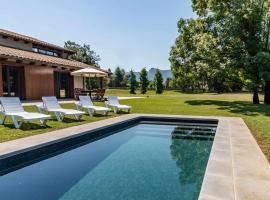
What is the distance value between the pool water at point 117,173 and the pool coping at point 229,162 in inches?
18.5

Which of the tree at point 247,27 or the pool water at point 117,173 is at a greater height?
the tree at point 247,27

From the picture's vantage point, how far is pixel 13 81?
1928cm

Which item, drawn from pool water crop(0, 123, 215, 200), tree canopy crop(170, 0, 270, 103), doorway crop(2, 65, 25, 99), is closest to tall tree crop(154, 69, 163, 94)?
tree canopy crop(170, 0, 270, 103)

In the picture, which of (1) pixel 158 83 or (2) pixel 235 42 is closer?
(2) pixel 235 42

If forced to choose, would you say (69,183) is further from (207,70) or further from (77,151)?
(207,70)

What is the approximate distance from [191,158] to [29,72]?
1735cm

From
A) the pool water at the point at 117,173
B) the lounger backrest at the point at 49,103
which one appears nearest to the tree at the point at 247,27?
the pool water at the point at 117,173

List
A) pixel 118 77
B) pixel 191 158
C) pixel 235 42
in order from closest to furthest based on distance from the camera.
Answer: pixel 191 158 → pixel 235 42 → pixel 118 77

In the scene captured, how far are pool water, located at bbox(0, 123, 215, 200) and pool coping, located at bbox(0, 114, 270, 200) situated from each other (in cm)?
47

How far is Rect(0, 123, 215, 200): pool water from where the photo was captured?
166 inches

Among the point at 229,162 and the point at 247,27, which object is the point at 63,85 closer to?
the point at 247,27

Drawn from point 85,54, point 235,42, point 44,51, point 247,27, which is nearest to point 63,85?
point 44,51

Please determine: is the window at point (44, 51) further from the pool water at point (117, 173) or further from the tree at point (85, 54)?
the tree at point (85, 54)

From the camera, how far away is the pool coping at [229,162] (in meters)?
3.43
